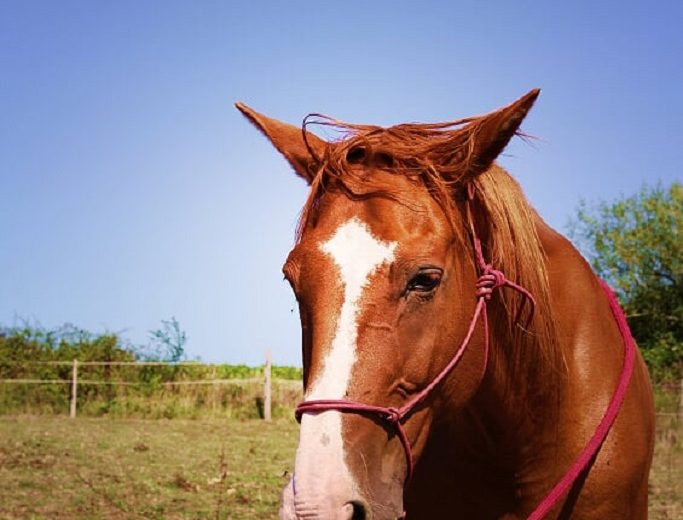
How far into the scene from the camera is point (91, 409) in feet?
67.8

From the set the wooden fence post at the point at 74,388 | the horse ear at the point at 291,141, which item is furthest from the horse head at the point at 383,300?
the wooden fence post at the point at 74,388

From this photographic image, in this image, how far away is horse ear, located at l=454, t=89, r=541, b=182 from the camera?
7.39 feet

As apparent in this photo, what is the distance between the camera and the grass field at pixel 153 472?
735 centimetres

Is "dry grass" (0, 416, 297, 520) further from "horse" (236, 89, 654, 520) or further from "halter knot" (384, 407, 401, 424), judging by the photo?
"halter knot" (384, 407, 401, 424)

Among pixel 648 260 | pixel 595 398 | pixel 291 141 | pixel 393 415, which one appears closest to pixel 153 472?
pixel 291 141

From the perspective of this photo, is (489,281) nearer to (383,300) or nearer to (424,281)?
(424,281)

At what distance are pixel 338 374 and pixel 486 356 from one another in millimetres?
627

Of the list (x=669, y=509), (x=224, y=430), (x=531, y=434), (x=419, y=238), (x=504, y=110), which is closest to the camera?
(x=419, y=238)

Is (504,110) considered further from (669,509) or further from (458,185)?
(669,509)

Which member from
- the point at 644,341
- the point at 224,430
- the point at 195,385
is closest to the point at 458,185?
the point at 224,430

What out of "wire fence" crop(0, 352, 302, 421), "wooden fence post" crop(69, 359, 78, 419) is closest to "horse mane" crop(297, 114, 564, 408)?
"wire fence" crop(0, 352, 302, 421)

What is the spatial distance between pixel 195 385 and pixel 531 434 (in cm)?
1968

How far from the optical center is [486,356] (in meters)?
2.31

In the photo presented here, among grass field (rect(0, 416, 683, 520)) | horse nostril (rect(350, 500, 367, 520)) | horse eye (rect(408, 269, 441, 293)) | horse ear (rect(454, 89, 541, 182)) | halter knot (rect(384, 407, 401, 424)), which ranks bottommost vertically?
grass field (rect(0, 416, 683, 520))
